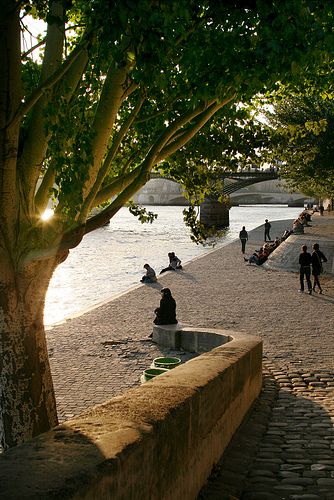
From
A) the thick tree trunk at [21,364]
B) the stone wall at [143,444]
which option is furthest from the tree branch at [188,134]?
the stone wall at [143,444]

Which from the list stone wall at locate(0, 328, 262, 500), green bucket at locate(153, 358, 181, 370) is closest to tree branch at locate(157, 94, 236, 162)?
stone wall at locate(0, 328, 262, 500)

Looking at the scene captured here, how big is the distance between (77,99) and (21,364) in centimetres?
272

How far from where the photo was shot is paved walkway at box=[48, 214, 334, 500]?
5.54m

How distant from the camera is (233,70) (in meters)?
5.58

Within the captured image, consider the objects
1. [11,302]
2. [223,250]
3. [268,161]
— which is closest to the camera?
[11,302]

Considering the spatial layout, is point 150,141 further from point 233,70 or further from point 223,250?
point 223,250

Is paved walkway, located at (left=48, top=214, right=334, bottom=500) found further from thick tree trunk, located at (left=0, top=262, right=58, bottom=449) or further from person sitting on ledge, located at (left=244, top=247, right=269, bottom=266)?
person sitting on ledge, located at (left=244, top=247, right=269, bottom=266)

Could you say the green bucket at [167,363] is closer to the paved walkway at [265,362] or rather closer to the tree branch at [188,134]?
the paved walkway at [265,362]

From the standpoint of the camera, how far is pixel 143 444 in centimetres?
386

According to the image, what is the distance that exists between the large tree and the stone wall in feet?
5.57

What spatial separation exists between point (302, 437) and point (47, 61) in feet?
14.6

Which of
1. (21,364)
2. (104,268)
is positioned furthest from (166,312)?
(104,268)

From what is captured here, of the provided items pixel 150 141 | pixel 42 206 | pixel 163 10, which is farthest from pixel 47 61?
pixel 150 141

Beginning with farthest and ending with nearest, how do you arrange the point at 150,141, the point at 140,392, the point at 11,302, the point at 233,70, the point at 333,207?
the point at 333,207
the point at 150,141
the point at 11,302
the point at 233,70
the point at 140,392
